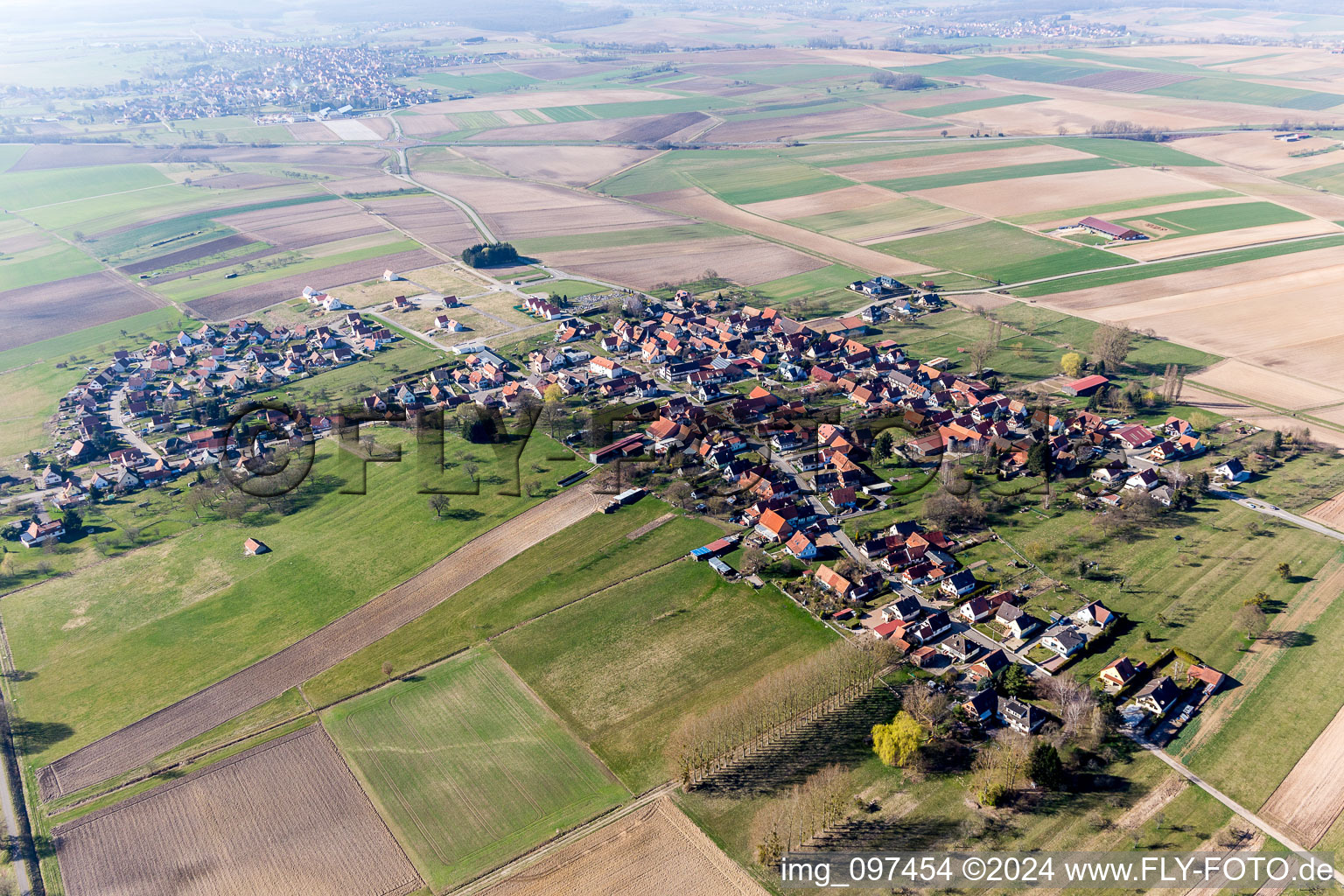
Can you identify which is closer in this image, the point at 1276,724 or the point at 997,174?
the point at 1276,724

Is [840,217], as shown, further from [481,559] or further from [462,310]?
[481,559]

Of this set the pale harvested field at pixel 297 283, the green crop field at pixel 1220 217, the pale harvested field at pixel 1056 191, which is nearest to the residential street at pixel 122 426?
the pale harvested field at pixel 297 283

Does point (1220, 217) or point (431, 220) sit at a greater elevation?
point (1220, 217)

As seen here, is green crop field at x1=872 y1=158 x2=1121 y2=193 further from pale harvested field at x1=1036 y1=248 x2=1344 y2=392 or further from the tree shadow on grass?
the tree shadow on grass

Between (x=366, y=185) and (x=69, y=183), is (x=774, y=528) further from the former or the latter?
(x=69, y=183)

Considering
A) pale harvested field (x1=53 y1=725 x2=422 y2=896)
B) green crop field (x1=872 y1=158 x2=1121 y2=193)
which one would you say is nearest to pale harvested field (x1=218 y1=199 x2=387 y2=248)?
green crop field (x1=872 y1=158 x2=1121 y2=193)

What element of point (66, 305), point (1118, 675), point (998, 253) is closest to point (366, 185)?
point (66, 305)
